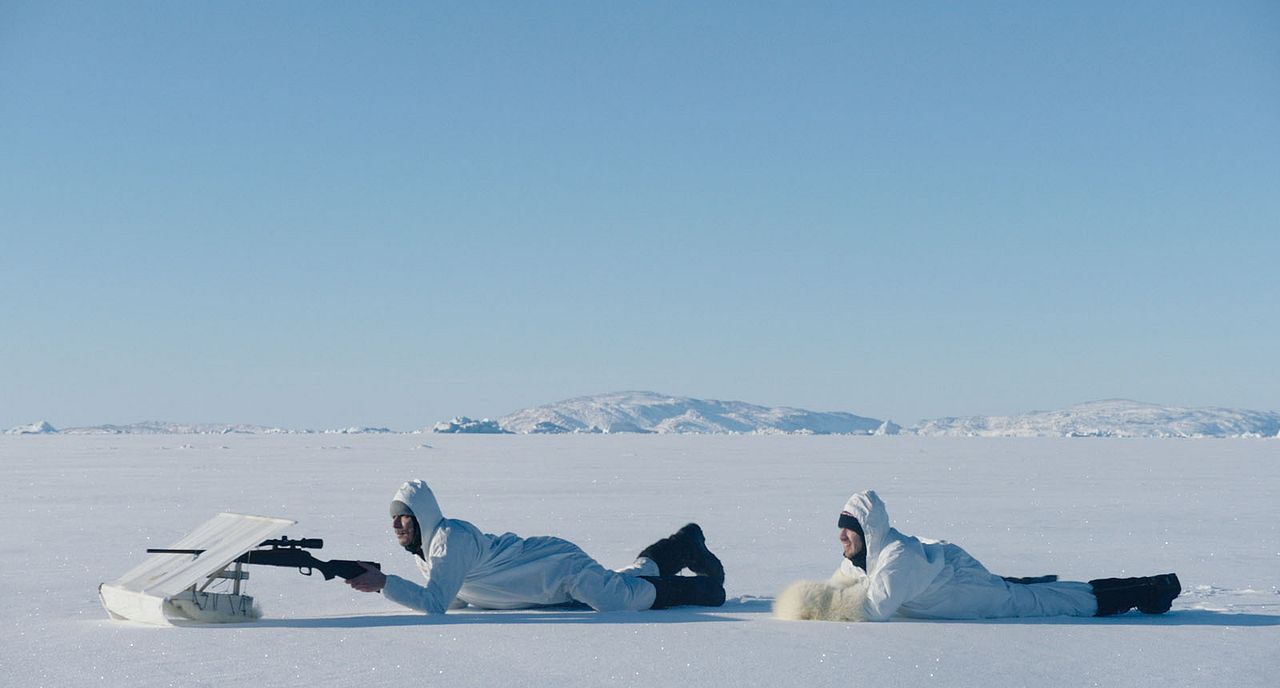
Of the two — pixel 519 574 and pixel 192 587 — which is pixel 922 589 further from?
pixel 192 587

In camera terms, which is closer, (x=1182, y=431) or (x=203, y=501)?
(x=203, y=501)

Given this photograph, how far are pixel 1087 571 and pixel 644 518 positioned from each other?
6.43 m

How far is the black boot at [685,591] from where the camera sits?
25.7 ft

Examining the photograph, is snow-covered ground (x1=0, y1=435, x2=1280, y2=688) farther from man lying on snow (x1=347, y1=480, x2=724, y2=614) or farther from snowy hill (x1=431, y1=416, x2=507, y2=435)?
snowy hill (x1=431, y1=416, x2=507, y2=435)

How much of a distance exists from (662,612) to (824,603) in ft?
3.40

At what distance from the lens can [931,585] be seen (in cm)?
734

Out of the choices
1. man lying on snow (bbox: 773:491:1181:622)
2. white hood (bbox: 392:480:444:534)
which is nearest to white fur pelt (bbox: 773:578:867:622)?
man lying on snow (bbox: 773:491:1181:622)

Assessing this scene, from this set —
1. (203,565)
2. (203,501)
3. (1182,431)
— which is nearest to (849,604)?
(203,565)

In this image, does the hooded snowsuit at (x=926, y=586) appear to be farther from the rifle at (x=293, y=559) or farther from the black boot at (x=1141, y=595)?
the rifle at (x=293, y=559)

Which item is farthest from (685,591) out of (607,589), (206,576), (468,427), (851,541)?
(468,427)

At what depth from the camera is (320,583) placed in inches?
367

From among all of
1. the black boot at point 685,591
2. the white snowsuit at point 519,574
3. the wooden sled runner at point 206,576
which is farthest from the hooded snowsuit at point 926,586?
the wooden sled runner at point 206,576

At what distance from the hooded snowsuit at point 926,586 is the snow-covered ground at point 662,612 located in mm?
192

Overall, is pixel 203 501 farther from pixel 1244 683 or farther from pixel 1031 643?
pixel 1244 683
